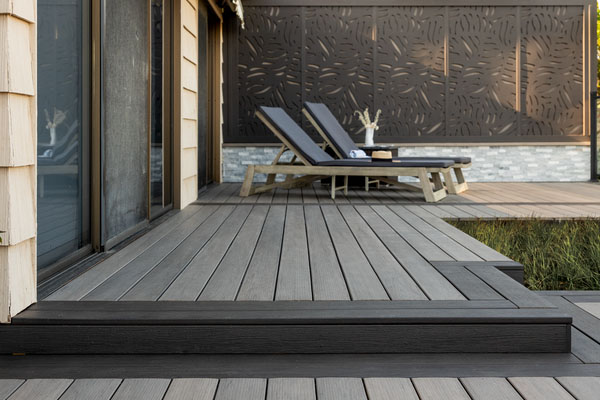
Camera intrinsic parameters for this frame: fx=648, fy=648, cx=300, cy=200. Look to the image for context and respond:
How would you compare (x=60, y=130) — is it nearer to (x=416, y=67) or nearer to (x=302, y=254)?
(x=302, y=254)

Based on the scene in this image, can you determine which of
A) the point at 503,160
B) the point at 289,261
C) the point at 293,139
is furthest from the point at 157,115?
the point at 503,160

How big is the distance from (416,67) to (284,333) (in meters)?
7.44

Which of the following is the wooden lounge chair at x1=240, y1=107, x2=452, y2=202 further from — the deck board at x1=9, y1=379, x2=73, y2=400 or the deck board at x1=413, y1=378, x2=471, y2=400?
the deck board at x1=9, y1=379, x2=73, y2=400

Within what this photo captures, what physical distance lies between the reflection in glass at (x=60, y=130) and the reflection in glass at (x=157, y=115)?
1.42m

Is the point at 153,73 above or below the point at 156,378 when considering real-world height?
above

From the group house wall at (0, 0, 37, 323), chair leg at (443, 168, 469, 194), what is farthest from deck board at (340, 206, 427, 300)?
chair leg at (443, 168, 469, 194)

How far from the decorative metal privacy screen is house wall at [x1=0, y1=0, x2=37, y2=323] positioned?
22.3 ft

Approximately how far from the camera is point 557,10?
8945mm

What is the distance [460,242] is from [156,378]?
2.06 metres

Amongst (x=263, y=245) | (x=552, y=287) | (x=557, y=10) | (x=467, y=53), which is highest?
(x=557, y=10)

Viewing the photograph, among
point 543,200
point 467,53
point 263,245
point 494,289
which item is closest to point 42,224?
point 263,245

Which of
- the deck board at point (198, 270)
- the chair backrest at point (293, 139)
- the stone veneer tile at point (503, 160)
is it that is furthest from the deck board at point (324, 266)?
the stone veneer tile at point (503, 160)

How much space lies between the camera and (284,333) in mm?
2033

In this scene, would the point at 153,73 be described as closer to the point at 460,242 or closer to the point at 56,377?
the point at 460,242
